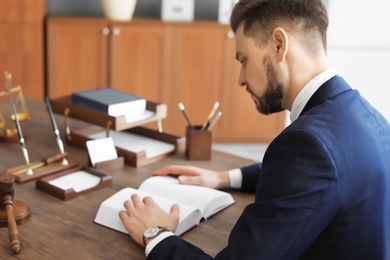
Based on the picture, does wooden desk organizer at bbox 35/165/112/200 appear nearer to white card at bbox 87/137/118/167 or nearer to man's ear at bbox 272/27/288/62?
white card at bbox 87/137/118/167

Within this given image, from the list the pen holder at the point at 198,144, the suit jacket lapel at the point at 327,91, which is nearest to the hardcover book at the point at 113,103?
the pen holder at the point at 198,144

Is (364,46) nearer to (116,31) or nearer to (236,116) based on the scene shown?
(236,116)

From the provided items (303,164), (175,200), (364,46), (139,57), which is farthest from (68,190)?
(364,46)

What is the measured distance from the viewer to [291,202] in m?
1.13

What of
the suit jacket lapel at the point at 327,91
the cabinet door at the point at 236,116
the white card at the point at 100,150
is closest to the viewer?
the suit jacket lapel at the point at 327,91

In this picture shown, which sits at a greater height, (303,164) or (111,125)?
(303,164)

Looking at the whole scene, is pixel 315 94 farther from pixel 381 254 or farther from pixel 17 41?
pixel 17 41

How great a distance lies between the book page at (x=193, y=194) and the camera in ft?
5.15

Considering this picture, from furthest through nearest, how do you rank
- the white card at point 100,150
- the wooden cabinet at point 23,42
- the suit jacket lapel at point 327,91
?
the wooden cabinet at point 23,42
the white card at point 100,150
the suit jacket lapel at point 327,91

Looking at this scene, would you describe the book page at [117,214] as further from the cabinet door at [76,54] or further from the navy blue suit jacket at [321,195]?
the cabinet door at [76,54]

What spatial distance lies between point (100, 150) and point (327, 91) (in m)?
0.83

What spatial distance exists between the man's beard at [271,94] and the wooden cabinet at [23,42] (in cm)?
302

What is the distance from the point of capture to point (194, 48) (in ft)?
14.5

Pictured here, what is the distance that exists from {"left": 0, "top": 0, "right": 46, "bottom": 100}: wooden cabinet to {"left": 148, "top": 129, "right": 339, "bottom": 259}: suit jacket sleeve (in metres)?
3.29
